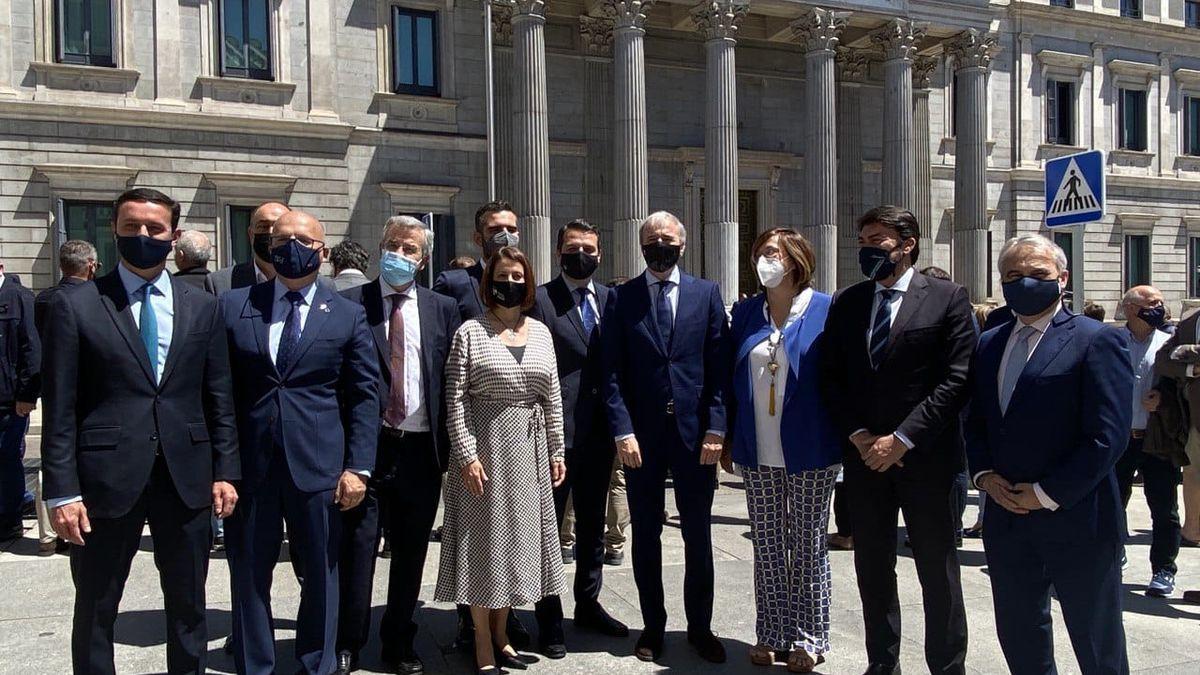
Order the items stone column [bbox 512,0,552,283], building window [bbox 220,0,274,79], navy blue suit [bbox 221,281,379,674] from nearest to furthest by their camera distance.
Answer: navy blue suit [bbox 221,281,379,674] → building window [bbox 220,0,274,79] → stone column [bbox 512,0,552,283]

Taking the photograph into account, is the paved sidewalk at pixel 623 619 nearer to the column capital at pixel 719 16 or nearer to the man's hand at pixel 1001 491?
the man's hand at pixel 1001 491

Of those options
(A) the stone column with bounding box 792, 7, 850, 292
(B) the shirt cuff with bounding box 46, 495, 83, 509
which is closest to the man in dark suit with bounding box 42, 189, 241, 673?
(B) the shirt cuff with bounding box 46, 495, 83, 509

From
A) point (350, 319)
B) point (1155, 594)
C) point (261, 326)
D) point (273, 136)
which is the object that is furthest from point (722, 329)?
point (273, 136)

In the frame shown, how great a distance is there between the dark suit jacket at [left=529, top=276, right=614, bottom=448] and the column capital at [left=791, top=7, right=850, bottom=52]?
20319 mm

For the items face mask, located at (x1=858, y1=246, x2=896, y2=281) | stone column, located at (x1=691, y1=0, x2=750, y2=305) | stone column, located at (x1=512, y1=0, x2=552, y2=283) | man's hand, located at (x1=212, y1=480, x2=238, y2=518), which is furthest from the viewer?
stone column, located at (x1=691, y1=0, x2=750, y2=305)

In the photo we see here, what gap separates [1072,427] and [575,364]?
108 inches

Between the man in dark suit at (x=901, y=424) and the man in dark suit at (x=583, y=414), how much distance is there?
1490 millimetres

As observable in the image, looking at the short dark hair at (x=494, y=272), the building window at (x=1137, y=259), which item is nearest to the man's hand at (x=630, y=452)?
the short dark hair at (x=494, y=272)

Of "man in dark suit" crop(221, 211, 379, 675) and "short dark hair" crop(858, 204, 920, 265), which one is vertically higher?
"short dark hair" crop(858, 204, 920, 265)

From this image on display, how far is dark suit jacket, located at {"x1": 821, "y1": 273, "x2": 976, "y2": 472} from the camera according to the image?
14.3ft

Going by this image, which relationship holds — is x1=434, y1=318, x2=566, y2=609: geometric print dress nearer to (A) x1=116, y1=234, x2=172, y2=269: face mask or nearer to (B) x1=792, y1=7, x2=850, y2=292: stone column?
(A) x1=116, y1=234, x2=172, y2=269: face mask

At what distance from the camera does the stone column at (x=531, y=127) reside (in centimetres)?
2081

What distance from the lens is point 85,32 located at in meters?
18.6

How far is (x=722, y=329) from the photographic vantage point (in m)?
5.19
